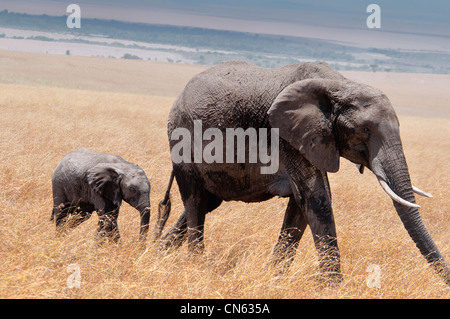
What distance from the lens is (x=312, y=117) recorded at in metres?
5.94

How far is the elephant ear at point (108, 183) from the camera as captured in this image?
7.84 meters

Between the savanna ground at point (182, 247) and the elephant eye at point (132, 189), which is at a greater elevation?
the elephant eye at point (132, 189)

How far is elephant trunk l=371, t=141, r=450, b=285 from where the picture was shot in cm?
554

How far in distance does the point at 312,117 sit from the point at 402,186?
3.38ft

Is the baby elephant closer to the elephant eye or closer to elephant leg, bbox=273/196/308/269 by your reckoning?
the elephant eye

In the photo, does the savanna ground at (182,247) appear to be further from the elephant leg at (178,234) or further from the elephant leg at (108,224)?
the elephant leg at (178,234)

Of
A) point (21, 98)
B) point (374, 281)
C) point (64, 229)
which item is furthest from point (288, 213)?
point (21, 98)

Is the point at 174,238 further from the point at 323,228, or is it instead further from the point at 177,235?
the point at 323,228

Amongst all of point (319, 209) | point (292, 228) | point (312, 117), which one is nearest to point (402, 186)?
point (319, 209)

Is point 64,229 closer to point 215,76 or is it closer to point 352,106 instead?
point 215,76

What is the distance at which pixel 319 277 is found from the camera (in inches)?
229

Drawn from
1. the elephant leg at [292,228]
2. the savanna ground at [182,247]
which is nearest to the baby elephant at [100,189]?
the savanna ground at [182,247]

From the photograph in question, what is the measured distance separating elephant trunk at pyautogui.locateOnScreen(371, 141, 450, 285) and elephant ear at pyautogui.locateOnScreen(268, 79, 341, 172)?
479mm

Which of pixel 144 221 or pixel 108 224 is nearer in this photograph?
pixel 108 224
